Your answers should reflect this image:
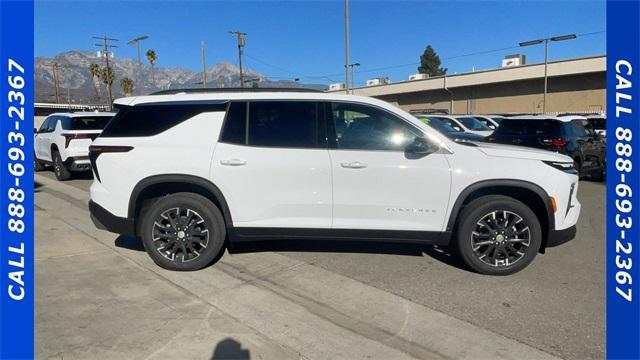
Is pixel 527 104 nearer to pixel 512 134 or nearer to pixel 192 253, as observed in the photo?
pixel 512 134

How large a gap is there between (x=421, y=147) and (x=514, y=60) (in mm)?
50849

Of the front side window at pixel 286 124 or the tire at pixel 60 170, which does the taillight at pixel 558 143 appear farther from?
the tire at pixel 60 170

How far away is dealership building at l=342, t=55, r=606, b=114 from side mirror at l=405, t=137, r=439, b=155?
30.1 m

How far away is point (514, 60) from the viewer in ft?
160

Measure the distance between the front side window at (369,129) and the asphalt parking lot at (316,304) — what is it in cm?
134

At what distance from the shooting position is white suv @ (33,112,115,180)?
10398mm

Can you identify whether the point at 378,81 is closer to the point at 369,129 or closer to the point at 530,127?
the point at 530,127

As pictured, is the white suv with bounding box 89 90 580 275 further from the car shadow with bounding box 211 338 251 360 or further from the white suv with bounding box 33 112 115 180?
the white suv with bounding box 33 112 115 180

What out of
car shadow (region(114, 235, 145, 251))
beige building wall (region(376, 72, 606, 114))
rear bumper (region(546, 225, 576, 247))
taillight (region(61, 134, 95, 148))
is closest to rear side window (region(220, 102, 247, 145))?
car shadow (region(114, 235, 145, 251))

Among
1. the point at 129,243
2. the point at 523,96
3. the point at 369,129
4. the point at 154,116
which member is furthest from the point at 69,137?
the point at 523,96

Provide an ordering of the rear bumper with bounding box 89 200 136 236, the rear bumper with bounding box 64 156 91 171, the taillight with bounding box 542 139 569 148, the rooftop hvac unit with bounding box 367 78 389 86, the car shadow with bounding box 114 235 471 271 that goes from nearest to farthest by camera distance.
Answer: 1. the rear bumper with bounding box 89 200 136 236
2. the car shadow with bounding box 114 235 471 271
3. the taillight with bounding box 542 139 569 148
4. the rear bumper with bounding box 64 156 91 171
5. the rooftop hvac unit with bounding box 367 78 389 86

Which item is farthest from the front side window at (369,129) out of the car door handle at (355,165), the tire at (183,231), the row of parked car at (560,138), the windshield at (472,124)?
the windshield at (472,124)

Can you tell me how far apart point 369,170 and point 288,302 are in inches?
57.8

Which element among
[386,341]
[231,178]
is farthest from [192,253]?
[386,341]
